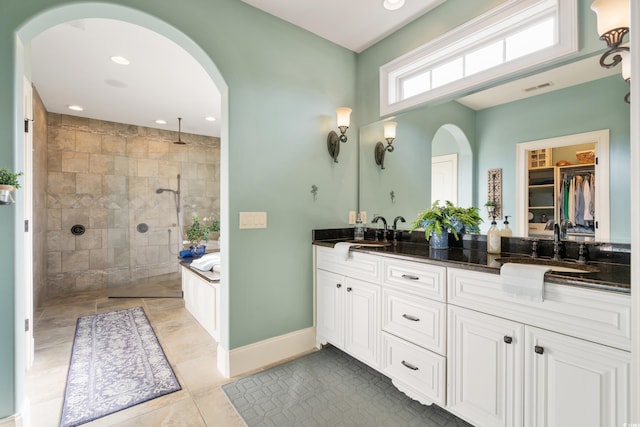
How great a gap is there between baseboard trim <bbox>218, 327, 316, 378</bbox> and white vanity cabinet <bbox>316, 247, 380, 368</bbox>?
0.47 feet

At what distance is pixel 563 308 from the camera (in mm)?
1217

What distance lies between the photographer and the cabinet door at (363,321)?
2023 millimetres

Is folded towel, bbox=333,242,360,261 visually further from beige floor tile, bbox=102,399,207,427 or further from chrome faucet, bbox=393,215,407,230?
beige floor tile, bbox=102,399,207,427

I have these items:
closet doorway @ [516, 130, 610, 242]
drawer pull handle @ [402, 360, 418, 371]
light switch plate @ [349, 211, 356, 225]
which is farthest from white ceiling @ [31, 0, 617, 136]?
drawer pull handle @ [402, 360, 418, 371]

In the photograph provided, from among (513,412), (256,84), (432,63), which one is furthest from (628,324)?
(256,84)

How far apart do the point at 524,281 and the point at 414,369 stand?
0.88m

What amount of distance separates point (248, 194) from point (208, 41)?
1129 mm

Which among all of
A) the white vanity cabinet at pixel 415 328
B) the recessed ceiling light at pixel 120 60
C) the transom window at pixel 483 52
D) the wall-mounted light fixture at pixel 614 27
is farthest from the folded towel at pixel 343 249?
the recessed ceiling light at pixel 120 60

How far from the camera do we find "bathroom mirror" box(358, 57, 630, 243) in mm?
1534

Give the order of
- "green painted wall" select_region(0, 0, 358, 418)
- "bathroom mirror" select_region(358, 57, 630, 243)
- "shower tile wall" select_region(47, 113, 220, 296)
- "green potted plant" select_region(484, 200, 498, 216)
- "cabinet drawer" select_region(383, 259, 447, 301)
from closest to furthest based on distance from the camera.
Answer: "bathroom mirror" select_region(358, 57, 630, 243) < "cabinet drawer" select_region(383, 259, 447, 301) < "green potted plant" select_region(484, 200, 498, 216) < "green painted wall" select_region(0, 0, 358, 418) < "shower tile wall" select_region(47, 113, 220, 296)

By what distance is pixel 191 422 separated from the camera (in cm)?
168

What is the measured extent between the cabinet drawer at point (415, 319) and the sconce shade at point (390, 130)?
1432 mm

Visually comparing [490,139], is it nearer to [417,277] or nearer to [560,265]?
[560,265]

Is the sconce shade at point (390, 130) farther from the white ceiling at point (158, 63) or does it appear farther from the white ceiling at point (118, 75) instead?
the white ceiling at point (118, 75)
